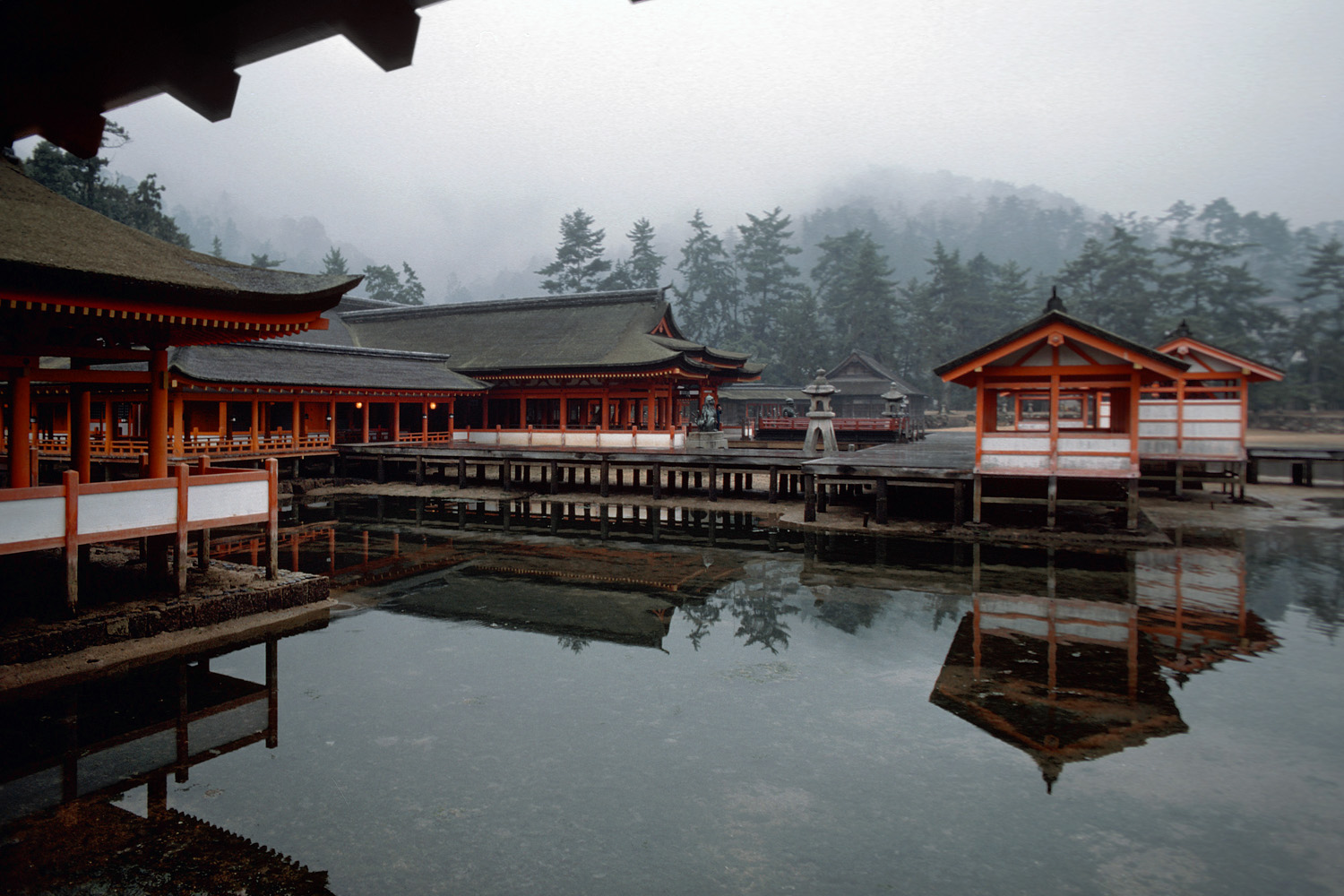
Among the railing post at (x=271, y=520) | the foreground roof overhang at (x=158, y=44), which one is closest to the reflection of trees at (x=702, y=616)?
the railing post at (x=271, y=520)

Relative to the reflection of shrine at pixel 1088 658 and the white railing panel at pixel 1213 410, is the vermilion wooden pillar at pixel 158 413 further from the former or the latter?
the white railing panel at pixel 1213 410

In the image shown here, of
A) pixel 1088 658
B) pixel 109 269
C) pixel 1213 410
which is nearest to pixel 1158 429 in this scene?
pixel 1213 410

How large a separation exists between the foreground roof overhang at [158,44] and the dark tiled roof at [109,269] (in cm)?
717

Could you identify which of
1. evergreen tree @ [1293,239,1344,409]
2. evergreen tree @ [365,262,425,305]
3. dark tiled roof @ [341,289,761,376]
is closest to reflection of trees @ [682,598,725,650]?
dark tiled roof @ [341,289,761,376]

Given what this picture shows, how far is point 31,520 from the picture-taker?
8047 millimetres

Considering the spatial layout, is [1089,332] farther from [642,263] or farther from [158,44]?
[642,263]

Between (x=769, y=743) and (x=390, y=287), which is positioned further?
(x=390, y=287)

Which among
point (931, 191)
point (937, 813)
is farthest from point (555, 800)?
point (931, 191)

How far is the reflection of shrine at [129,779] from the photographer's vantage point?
15.0 feet

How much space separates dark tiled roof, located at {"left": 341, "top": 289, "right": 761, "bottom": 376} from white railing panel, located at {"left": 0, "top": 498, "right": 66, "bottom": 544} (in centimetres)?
2044

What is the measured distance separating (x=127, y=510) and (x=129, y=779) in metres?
4.24

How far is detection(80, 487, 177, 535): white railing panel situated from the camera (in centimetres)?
852

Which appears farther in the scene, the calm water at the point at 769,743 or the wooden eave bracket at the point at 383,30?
the calm water at the point at 769,743

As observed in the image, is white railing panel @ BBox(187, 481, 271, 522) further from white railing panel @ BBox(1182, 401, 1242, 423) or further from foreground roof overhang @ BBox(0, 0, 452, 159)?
white railing panel @ BBox(1182, 401, 1242, 423)
